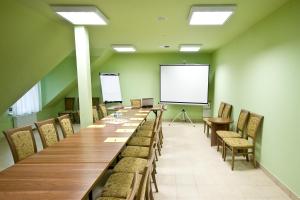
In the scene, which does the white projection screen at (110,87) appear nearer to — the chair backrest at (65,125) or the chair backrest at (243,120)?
the chair backrest at (65,125)

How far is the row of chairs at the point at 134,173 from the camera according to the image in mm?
1261

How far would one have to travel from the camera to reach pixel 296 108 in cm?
257

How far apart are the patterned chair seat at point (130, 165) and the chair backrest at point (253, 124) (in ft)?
6.84

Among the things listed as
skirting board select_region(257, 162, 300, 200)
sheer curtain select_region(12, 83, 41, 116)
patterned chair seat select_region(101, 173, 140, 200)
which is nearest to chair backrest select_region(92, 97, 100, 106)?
sheer curtain select_region(12, 83, 41, 116)

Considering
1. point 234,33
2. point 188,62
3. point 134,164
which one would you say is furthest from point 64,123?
point 188,62

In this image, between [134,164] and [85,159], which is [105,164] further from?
[134,164]

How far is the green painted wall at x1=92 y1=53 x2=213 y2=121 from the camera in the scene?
7.73 m

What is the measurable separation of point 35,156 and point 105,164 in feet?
2.61

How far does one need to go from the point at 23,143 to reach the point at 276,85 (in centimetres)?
352

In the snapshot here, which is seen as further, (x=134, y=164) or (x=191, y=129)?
(x=191, y=129)

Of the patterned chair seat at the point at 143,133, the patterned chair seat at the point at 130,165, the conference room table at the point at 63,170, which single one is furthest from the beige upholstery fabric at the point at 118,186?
the patterned chair seat at the point at 143,133

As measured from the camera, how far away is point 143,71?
7.83 meters

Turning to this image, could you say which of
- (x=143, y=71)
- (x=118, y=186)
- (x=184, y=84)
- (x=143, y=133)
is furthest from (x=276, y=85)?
(x=143, y=71)

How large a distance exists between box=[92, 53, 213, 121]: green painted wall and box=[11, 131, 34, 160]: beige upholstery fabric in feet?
18.3
